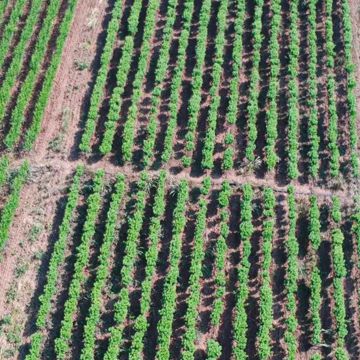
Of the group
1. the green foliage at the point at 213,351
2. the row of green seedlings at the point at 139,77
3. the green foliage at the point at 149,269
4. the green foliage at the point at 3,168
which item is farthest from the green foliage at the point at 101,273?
the green foliage at the point at 3,168

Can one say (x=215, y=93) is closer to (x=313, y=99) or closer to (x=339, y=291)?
(x=313, y=99)

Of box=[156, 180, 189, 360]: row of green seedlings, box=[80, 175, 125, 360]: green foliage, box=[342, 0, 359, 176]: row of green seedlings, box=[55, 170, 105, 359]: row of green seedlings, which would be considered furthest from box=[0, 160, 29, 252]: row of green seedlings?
box=[342, 0, 359, 176]: row of green seedlings

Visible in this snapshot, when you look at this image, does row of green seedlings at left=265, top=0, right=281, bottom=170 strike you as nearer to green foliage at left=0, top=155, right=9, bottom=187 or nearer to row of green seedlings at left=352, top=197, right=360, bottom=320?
row of green seedlings at left=352, top=197, right=360, bottom=320

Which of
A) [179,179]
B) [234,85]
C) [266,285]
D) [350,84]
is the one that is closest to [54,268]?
[179,179]

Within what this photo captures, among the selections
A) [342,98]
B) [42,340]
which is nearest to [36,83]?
[42,340]

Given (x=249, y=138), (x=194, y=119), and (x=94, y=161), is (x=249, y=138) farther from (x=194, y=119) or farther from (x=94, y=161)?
(x=94, y=161)

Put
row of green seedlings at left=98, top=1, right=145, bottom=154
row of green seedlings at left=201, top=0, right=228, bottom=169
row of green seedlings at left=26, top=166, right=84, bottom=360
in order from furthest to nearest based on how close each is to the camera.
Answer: row of green seedlings at left=98, top=1, right=145, bottom=154 < row of green seedlings at left=201, top=0, right=228, bottom=169 < row of green seedlings at left=26, top=166, right=84, bottom=360
